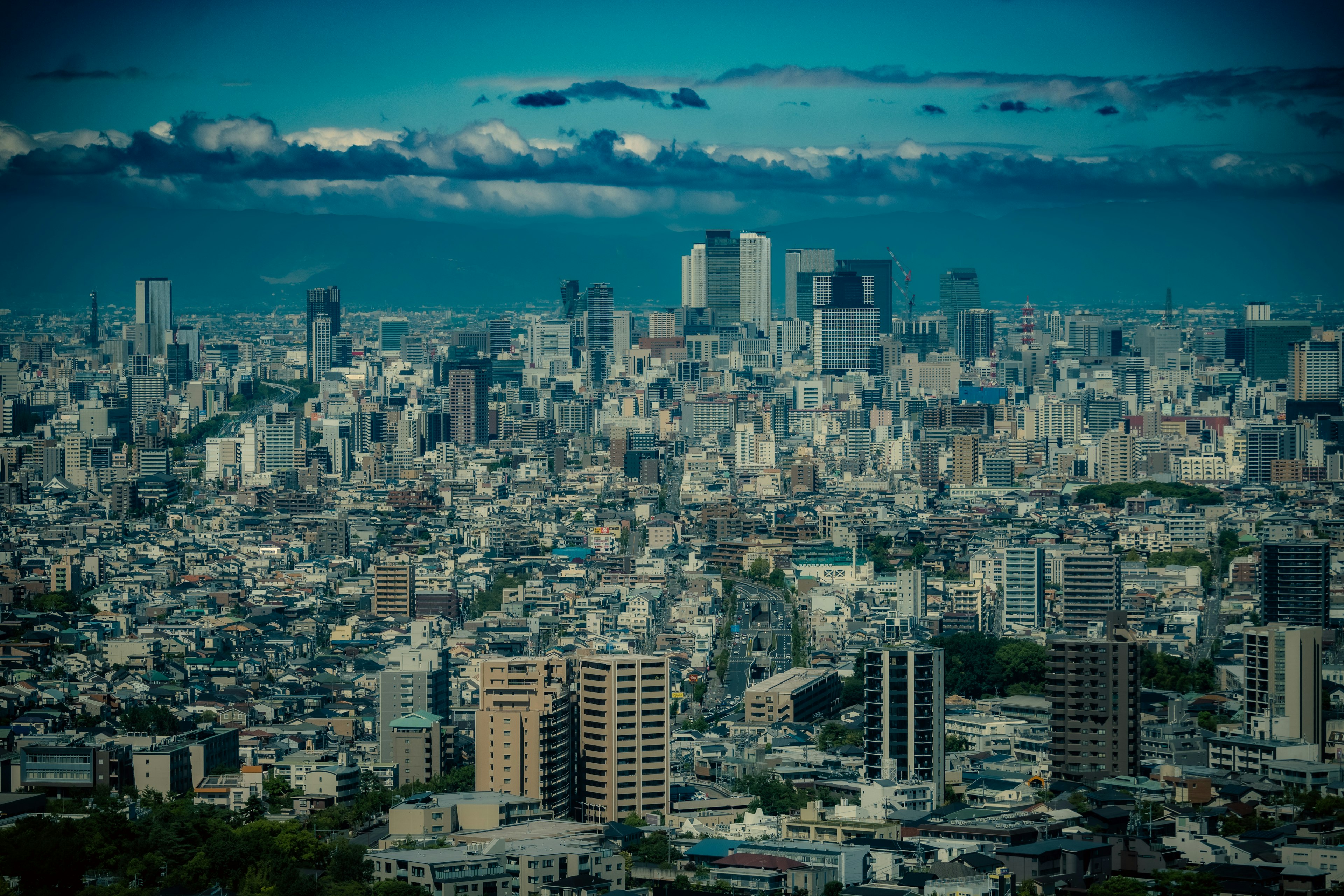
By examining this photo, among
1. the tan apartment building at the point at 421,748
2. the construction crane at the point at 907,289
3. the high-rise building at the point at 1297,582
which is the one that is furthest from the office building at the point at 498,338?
the tan apartment building at the point at 421,748

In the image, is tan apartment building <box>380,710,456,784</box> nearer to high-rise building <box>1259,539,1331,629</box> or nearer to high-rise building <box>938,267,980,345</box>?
high-rise building <box>1259,539,1331,629</box>

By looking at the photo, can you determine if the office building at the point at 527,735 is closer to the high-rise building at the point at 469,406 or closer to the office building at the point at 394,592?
the office building at the point at 394,592

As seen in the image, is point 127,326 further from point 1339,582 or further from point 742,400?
point 1339,582

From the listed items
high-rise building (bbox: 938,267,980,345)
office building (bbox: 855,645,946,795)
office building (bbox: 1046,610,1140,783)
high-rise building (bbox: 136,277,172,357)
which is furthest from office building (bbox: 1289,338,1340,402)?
office building (bbox: 855,645,946,795)

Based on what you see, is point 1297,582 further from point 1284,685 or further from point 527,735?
point 527,735

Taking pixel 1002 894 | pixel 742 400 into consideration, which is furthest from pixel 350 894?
pixel 742 400

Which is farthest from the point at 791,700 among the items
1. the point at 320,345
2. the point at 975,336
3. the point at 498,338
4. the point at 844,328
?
the point at 844,328
